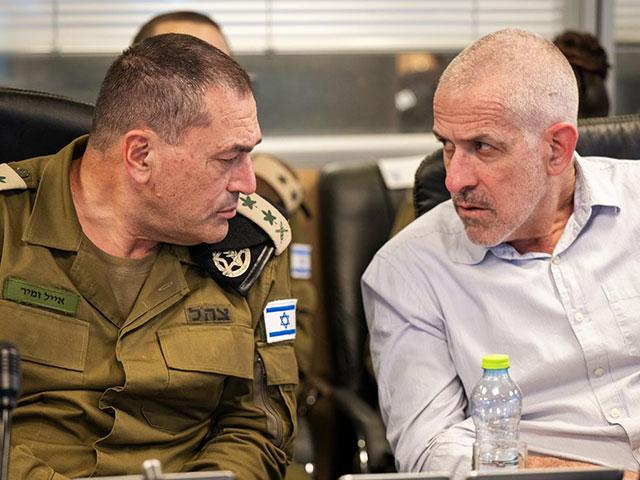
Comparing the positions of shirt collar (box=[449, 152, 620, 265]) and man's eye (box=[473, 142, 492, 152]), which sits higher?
man's eye (box=[473, 142, 492, 152])

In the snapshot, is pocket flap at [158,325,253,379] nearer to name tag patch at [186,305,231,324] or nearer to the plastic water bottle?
name tag patch at [186,305,231,324]

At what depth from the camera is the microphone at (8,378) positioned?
53.5 inches

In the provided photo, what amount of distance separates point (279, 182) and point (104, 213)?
3.41 ft

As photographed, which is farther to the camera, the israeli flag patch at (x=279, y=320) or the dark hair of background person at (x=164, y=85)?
the israeli flag patch at (x=279, y=320)

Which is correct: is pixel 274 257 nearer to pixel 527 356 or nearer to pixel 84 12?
pixel 527 356

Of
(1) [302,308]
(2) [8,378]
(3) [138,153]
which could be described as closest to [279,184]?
(1) [302,308]

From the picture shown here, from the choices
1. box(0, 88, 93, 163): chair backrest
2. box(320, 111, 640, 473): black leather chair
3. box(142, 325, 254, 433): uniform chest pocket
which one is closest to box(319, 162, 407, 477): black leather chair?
box(320, 111, 640, 473): black leather chair

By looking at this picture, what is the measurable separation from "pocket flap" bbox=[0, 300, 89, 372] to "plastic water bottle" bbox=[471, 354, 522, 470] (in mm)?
721

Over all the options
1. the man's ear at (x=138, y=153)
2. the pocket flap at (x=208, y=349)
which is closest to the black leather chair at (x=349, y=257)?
the pocket flap at (x=208, y=349)

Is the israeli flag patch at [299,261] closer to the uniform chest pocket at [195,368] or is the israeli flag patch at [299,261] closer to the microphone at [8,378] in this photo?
the uniform chest pocket at [195,368]

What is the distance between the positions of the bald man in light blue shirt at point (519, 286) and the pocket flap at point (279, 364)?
18 centimetres

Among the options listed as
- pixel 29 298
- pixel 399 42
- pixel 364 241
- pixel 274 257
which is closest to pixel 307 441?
pixel 364 241

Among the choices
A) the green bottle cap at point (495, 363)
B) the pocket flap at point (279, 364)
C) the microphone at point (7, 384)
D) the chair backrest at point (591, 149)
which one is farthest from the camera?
the chair backrest at point (591, 149)

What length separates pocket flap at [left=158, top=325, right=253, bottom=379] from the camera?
207cm
